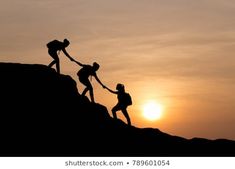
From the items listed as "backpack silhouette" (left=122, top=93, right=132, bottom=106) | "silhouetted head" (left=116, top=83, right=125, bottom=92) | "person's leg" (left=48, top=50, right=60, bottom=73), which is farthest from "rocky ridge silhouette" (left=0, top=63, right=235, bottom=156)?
"silhouetted head" (left=116, top=83, right=125, bottom=92)

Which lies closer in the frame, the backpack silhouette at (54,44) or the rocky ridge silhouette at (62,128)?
the rocky ridge silhouette at (62,128)

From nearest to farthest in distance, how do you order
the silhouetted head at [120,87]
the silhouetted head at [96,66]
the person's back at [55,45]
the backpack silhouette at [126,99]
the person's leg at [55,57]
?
1. the silhouetted head at [96,66]
2. the silhouetted head at [120,87]
3. the backpack silhouette at [126,99]
4. the person's back at [55,45]
5. the person's leg at [55,57]

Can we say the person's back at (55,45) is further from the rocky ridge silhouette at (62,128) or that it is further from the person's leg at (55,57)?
the rocky ridge silhouette at (62,128)

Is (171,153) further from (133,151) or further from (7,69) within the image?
(7,69)

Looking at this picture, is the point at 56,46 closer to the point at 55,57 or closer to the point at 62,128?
the point at 55,57

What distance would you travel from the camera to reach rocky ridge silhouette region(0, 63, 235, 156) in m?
27.7

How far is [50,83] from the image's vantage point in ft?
105

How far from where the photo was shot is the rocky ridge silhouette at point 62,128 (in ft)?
90.9

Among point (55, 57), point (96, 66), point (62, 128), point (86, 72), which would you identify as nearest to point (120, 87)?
point (96, 66)

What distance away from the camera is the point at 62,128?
2925 cm

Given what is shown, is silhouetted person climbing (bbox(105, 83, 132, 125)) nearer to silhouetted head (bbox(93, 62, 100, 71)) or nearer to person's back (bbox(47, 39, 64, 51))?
silhouetted head (bbox(93, 62, 100, 71))

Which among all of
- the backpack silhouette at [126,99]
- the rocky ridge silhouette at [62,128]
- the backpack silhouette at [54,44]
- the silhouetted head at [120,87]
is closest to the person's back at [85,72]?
the silhouetted head at [120,87]
